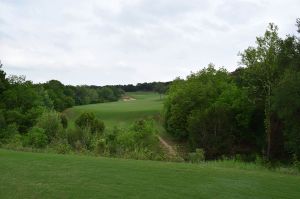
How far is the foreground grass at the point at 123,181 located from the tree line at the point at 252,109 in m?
28.1

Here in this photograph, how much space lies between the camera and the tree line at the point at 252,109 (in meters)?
42.2

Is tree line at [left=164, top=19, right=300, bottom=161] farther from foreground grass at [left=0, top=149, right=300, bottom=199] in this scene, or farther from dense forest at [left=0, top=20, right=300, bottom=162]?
foreground grass at [left=0, top=149, right=300, bottom=199]

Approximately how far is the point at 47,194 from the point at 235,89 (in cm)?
5533

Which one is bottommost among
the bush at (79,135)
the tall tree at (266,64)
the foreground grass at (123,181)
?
the bush at (79,135)

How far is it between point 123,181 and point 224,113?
4660 cm

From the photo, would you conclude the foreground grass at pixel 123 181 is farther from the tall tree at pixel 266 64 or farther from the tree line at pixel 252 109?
the tall tree at pixel 266 64

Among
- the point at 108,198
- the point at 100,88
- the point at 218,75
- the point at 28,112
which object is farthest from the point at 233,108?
the point at 100,88

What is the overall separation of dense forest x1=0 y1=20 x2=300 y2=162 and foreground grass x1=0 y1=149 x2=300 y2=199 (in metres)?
22.0

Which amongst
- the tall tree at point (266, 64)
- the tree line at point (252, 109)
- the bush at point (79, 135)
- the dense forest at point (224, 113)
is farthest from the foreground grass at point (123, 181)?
the tall tree at point (266, 64)

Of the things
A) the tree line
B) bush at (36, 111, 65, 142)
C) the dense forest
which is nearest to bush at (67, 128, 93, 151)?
the dense forest

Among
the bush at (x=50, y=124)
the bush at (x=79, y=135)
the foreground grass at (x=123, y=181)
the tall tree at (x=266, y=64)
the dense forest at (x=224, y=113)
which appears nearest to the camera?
the foreground grass at (x=123, y=181)

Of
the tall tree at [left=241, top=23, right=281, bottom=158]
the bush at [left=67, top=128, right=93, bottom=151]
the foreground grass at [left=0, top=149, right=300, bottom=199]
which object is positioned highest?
the tall tree at [left=241, top=23, right=281, bottom=158]

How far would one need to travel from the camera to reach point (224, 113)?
57.3 meters

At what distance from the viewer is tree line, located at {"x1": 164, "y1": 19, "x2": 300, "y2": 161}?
42250 millimetres
